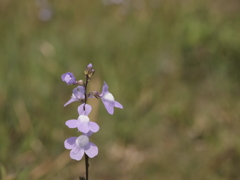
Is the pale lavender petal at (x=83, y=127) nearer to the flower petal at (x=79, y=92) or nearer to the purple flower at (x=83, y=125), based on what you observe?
the purple flower at (x=83, y=125)

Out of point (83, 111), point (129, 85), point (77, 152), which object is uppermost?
point (129, 85)

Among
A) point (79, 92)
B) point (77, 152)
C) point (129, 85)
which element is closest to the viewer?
point (77, 152)

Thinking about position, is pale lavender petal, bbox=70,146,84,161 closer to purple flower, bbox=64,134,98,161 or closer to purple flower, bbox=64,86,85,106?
purple flower, bbox=64,134,98,161

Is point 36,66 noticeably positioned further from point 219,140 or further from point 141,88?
point 219,140

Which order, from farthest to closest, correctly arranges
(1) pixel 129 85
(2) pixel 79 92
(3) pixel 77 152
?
(1) pixel 129 85 < (2) pixel 79 92 < (3) pixel 77 152

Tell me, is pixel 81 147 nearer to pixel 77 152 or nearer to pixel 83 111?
pixel 77 152

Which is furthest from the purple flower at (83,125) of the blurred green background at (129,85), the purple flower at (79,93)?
the blurred green background at (129,85)

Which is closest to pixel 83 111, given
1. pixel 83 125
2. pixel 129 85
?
pixel 83 125

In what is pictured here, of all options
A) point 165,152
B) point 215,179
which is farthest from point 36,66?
point 215,179
